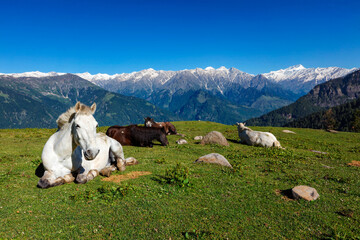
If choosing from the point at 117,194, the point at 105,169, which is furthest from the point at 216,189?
the point at 105,169

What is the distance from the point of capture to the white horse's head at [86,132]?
668 cm

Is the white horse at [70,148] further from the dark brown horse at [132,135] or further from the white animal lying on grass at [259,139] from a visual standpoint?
the white animal lying on grass at [259,139]

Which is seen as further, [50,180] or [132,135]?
[132,135]

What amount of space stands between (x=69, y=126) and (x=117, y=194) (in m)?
3.26

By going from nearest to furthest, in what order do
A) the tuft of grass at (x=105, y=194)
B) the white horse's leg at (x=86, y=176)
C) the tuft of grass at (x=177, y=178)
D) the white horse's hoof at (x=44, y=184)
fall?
the tuft of grass at (x=105, y=194) < the white horse's hoof at (x=44, y=184) < the white horse's leg at (x=86, y=176) < the tuft of grass at (x=177, y=178)

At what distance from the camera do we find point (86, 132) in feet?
22.4

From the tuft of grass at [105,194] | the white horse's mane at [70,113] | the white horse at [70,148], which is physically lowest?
the tuft of grass at [105,194]

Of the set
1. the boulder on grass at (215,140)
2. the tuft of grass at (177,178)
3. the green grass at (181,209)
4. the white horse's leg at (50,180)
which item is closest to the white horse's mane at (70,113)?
the white horse's leg at (50,180)

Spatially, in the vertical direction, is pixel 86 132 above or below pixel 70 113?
below

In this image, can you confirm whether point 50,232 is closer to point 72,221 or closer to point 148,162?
point 72,221

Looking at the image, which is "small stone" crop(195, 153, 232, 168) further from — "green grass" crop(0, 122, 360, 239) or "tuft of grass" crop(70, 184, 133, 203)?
"tuft of grass" crop(70, 184, 133, 203)

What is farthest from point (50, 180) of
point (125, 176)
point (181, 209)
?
point (181, 209)

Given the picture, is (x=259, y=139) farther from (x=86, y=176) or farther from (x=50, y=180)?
(x=50, y=180)

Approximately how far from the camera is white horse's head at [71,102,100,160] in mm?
6676
